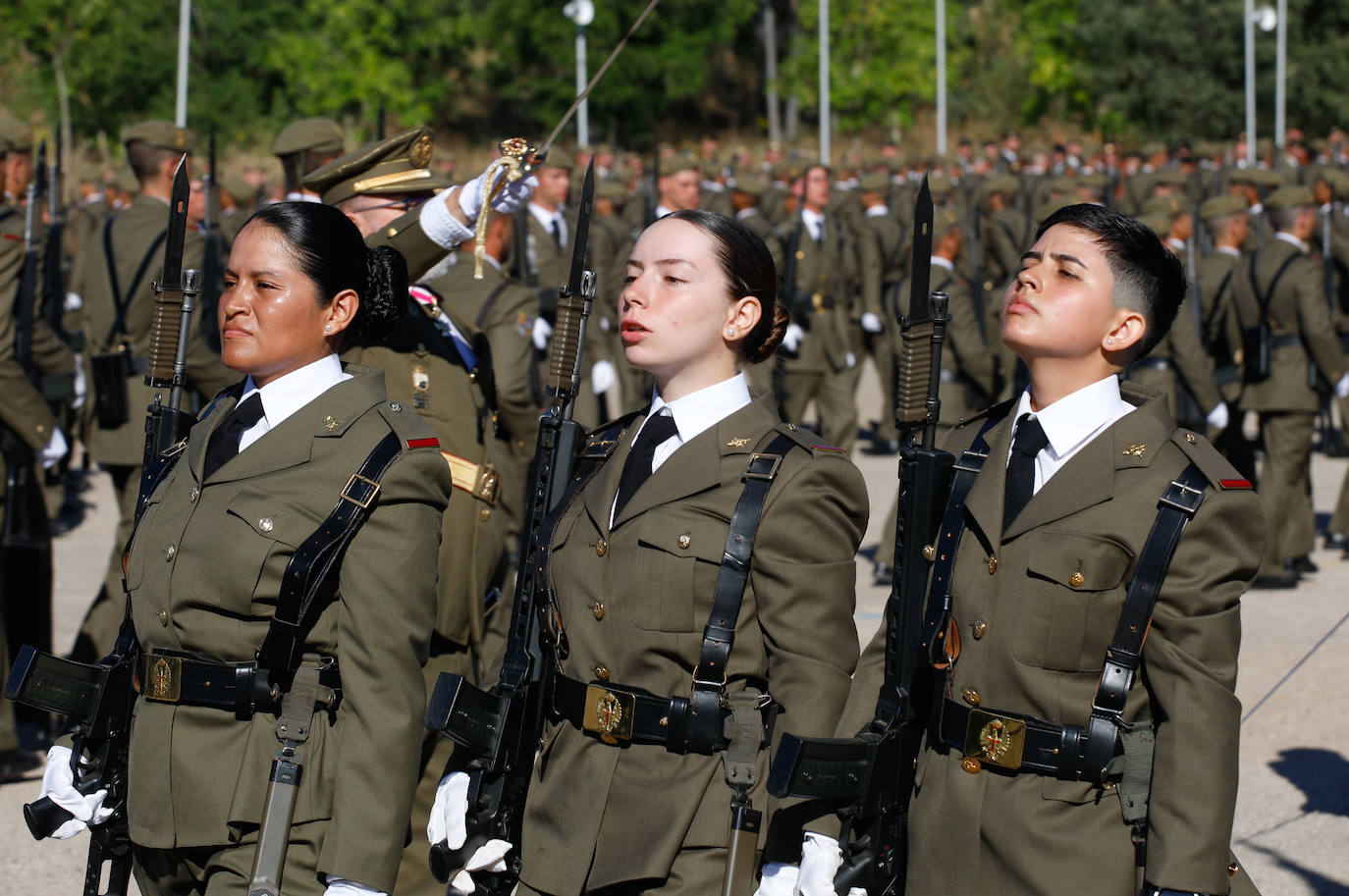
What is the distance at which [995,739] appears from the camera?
2.74 m

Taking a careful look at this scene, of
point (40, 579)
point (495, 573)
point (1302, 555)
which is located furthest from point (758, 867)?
point (1302, 555)

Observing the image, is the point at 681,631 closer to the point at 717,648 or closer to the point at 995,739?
the point at 717,648

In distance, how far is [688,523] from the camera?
2.93 meters

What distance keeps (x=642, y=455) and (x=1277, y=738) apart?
13.9 feet

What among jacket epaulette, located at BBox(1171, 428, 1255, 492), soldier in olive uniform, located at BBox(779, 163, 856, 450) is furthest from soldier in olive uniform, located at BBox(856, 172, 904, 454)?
jacket epaulette, located at BBox(1171, 428, 1255, 492)

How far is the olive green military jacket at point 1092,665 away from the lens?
2.61m

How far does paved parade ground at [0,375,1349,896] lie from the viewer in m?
5.12

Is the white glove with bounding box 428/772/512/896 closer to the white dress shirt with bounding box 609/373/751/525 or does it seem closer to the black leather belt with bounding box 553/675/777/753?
the black leather belt with bounding box 553/675/777/753

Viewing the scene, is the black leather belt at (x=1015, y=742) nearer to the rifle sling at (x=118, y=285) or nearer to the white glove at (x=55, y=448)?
the white glove at (x=55, y=448)

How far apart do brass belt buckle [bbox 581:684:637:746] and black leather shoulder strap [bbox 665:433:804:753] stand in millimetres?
76

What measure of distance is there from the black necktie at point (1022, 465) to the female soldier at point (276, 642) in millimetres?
1019

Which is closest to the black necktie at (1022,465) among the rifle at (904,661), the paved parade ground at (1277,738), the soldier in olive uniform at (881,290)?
the rifle at (904,661)

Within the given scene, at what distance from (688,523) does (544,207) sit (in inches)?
347

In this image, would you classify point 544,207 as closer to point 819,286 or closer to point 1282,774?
point 819,286
